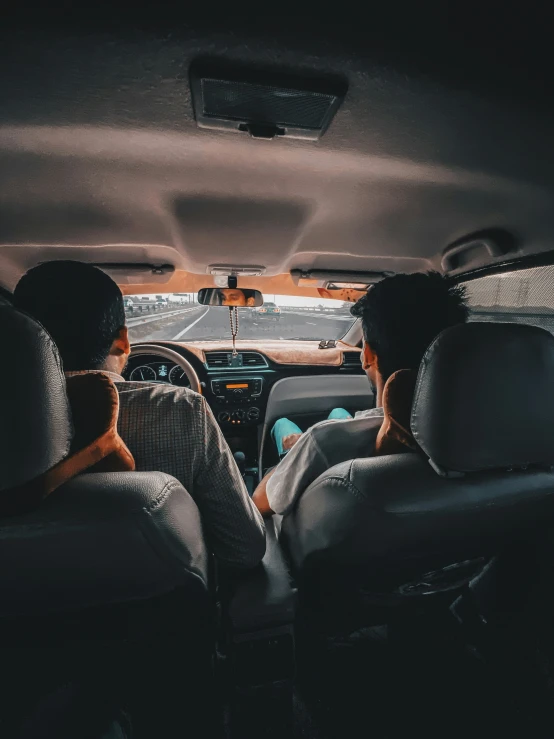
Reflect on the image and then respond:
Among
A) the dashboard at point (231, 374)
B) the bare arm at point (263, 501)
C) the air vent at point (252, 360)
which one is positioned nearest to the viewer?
the bare arm at point (263, 501)

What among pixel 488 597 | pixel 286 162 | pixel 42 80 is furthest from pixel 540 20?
pixel 488 597

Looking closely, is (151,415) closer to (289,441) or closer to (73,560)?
(73,560)

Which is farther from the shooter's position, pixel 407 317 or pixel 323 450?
pixel 407 317

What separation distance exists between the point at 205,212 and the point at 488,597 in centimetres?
270

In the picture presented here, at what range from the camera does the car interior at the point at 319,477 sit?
972mm

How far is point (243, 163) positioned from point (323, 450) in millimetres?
1414

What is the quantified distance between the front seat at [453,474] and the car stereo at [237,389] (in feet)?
9.10

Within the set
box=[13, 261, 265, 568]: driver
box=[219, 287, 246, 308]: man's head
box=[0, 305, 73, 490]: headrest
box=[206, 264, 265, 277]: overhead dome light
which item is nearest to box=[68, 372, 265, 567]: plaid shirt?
box=[13, 261, 265, 568]: driver

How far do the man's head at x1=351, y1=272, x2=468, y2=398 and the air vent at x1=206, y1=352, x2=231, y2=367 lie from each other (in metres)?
2.52

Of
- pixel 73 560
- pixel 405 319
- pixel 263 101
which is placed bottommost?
pixel 73 560

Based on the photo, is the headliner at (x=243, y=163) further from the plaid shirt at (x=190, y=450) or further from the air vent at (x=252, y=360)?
the air vent at (x=252, y=360)

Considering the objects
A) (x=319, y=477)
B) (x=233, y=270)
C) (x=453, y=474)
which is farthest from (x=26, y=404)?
(x=233, y=270)

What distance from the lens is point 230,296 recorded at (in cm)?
346

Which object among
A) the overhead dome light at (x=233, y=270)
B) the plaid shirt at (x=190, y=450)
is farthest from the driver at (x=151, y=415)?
the overhead dome light at (x=233, y=270)
